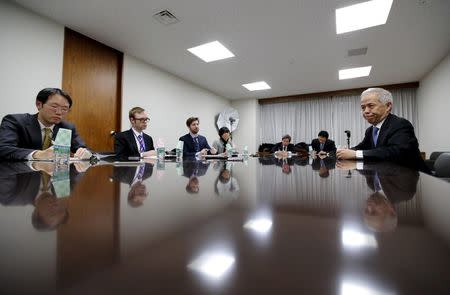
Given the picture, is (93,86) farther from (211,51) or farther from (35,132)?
(35,132)

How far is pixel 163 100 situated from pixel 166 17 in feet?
7.12

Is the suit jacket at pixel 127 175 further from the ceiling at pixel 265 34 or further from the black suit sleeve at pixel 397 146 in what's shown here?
the ceiling at pixel 265 34

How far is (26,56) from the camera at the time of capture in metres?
2.79

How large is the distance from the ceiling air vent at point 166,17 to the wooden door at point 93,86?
127 centimetres

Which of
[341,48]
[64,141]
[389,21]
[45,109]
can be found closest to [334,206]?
[64,141]

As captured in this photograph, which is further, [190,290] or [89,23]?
A: [89,23]

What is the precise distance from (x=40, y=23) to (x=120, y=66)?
1243 mm

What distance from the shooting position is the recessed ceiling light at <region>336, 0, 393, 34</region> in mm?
2705

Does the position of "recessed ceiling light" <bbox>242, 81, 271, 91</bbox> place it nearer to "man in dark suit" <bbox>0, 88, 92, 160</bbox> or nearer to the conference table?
"man in dark suit" <bbox>0, 88, 92, 160</bbox>

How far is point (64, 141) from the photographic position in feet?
3.68

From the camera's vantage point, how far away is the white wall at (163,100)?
13.8 ft

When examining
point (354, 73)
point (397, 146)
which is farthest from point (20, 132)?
point (354, 73)

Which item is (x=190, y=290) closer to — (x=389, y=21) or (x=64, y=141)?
(x=64, y=141)

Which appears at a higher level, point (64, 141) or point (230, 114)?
point (230, 114)
